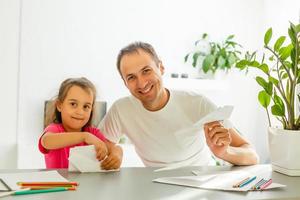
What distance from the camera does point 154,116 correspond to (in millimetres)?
1497

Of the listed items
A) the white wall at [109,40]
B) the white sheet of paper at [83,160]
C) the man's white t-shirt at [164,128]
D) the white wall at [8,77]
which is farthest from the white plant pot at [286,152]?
the white wall at [8,77]

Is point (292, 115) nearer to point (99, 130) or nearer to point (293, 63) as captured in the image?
point (293, 63)

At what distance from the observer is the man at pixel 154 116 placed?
1442mm

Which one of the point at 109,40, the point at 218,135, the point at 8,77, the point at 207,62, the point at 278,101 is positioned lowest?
the point at 218,135

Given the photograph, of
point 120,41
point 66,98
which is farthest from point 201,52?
point 66,98

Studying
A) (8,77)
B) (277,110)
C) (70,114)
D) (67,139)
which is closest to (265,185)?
(277,110)

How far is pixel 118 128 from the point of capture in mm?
1530

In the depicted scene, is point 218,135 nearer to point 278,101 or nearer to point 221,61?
point 278,101

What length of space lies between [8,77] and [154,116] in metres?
2.08

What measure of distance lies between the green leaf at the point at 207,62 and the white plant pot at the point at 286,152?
8.79ft

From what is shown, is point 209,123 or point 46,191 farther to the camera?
point 209,123

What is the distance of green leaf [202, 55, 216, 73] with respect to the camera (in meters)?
3.74

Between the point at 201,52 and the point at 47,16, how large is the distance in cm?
161

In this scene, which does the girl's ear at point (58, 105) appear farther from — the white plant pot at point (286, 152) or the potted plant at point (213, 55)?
the potted plant at point (213, 55)
